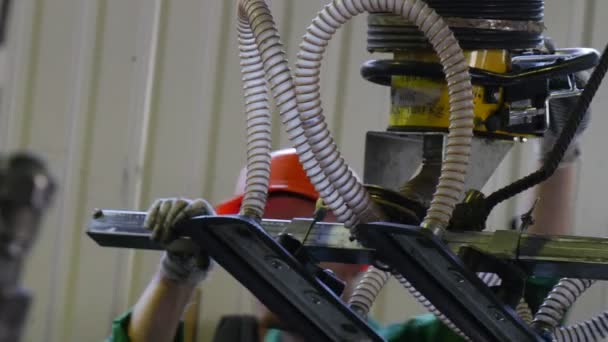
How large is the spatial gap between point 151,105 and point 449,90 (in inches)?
75.2

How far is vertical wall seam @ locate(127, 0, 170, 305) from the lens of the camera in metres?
2.79

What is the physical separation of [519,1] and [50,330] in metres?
2.03

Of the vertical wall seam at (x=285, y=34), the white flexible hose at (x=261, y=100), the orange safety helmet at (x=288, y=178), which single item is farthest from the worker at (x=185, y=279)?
the vertical wall seam at (x=285, y=34)

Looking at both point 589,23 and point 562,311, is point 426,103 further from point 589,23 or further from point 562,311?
point 589,23

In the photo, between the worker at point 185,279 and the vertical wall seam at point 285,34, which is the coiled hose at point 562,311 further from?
the vertical wall seam at point 285,34

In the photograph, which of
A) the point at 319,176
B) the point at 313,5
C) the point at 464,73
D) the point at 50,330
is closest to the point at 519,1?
the point at 464,73

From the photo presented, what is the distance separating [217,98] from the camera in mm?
2783

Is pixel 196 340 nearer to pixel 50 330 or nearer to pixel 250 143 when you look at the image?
pixel 50 330

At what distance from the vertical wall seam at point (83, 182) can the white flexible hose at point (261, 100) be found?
5.91 ft

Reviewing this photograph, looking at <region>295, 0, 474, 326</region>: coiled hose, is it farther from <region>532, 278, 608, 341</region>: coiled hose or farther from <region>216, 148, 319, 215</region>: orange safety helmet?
<region>216, 148, 319, 215</region>: orange safety helmet

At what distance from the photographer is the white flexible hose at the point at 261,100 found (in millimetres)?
1006

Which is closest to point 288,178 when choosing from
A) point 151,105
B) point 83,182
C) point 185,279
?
point 185,279

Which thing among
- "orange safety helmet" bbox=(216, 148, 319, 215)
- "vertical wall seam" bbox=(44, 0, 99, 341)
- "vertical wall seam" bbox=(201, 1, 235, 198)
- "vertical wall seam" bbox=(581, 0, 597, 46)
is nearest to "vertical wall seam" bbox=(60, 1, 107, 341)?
"vertical wall seam" bbox=(44, 0, 99, 341)

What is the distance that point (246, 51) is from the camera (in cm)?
108
